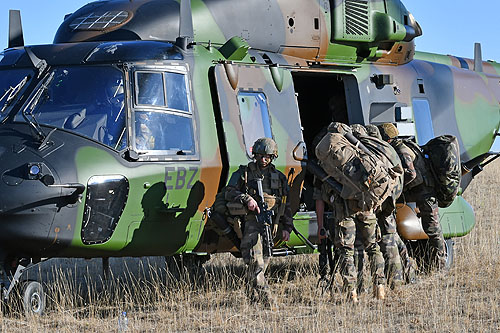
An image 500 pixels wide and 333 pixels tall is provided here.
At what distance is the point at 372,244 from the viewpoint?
791cm

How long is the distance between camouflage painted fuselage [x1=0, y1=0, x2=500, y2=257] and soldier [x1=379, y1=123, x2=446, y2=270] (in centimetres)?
54

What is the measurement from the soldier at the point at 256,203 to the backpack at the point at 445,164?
195 centimetres

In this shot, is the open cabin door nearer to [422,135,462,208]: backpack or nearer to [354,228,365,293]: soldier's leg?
[354,228,365,293]: soldier's leg

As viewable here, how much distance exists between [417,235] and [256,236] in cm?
262

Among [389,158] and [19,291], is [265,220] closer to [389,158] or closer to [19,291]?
[389,158]

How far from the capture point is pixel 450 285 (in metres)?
8.74

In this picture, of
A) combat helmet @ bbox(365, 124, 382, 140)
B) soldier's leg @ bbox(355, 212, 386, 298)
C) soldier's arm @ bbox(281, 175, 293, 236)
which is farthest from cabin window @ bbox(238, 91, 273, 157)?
soldier's leg @ bbox(355, 212, 386, 298)

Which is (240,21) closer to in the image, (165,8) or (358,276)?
(165,8)

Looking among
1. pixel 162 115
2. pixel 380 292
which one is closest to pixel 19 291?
pixel 162 115

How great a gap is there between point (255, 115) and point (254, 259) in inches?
59.9

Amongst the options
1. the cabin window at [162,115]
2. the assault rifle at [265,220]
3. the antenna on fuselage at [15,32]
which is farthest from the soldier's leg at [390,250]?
the antenna on fuselage at [15,32]

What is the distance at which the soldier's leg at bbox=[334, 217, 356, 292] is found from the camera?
303 inches

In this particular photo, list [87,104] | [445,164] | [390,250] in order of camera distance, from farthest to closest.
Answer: [445,164] → [390,250] → [87,104]

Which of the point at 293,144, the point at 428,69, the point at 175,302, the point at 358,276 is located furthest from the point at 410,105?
the point at 175,302
